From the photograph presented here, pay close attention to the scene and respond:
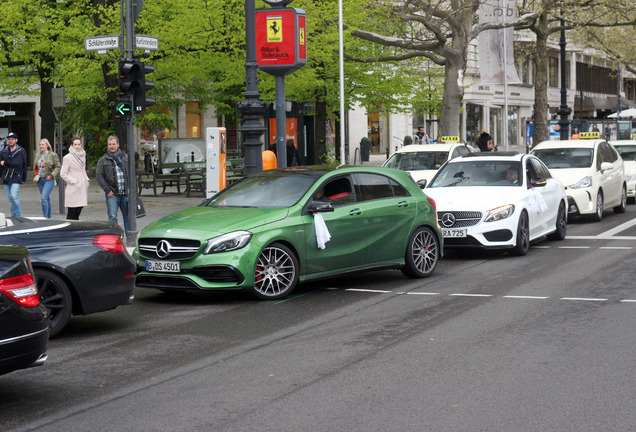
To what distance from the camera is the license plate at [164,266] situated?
10398 millimetres

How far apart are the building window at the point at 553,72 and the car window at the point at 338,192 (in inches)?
2800

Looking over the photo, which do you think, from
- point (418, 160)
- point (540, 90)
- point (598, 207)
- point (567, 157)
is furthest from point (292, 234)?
point (540, 90)

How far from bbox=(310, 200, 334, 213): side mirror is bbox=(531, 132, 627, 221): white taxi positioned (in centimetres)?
975

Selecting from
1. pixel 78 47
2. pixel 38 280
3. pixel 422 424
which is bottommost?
pixel 422 424

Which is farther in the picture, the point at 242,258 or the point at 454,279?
the point at 454,279

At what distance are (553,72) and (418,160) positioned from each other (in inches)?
2463

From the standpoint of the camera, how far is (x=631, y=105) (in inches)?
3809

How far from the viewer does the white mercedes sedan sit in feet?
47.0

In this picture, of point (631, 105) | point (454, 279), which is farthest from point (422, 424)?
point (631, 105)

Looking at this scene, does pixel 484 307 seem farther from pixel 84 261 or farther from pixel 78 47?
pixel 78 47

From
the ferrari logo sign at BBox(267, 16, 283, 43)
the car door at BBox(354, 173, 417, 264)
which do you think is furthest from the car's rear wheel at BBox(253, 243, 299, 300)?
the ferrari logo sign at BBox(267, 16, 283, 43)

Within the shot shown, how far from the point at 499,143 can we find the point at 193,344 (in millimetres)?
68246

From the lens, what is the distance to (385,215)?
39.2 feet

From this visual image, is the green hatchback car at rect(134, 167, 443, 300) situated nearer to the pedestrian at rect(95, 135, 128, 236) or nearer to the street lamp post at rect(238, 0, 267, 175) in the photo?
the street lamp post at rect(238, 0, 267, 175)
